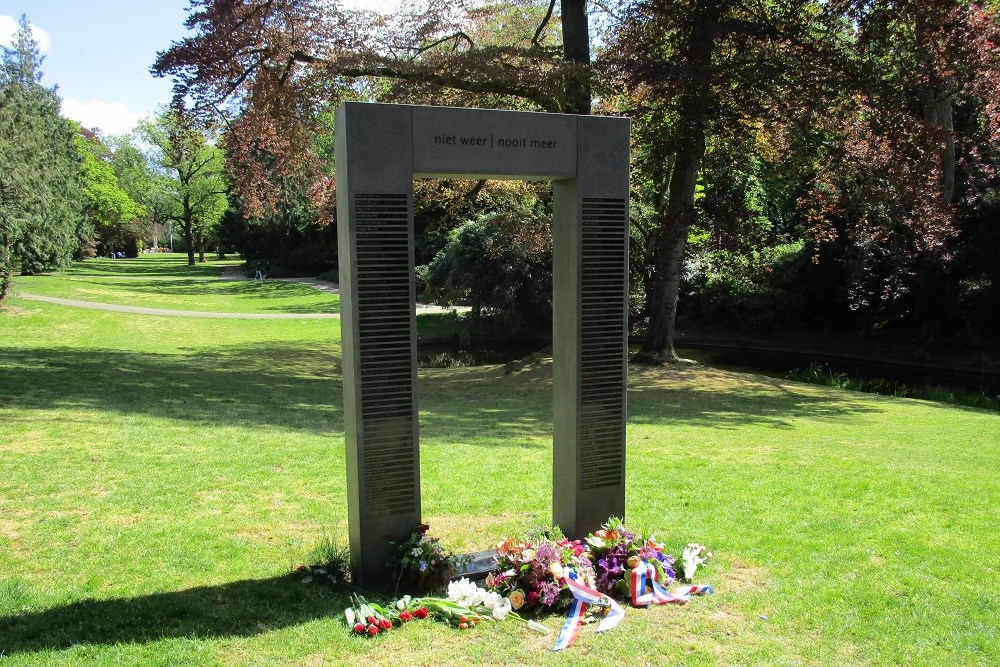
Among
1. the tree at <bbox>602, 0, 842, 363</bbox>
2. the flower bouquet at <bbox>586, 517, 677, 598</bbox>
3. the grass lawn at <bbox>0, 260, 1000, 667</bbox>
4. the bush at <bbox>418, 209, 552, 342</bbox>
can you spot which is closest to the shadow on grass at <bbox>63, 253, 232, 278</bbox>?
the bush at <bbox>418, 209, 552, 342</bbox>

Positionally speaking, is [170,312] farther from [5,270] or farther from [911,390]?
[911,390]

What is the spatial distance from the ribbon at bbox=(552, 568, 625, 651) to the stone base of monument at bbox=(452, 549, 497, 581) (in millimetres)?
590

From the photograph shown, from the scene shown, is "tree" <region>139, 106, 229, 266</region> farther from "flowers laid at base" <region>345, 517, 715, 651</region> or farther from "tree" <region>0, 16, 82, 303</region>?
"flowers laid at base" <region>345, 517, 715, 651</region>

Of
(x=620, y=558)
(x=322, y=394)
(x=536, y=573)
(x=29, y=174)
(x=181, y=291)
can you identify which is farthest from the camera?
(x=181, y=291)

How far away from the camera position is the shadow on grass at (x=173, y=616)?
14.1 feet

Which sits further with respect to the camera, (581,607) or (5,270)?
(5,270)

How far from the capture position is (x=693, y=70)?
13484 mm

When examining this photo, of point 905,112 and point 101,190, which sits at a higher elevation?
point 101,190

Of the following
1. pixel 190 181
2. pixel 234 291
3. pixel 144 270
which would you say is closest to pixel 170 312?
pixel 234 291

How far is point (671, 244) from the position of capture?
15320 millimetres

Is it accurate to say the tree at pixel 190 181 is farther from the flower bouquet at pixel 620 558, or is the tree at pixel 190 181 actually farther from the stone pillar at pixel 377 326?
the flower bouquet at pixel 620 558

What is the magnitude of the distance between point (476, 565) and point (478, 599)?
52 centimetres

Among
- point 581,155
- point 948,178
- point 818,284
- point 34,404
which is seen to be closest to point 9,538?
point 581,155

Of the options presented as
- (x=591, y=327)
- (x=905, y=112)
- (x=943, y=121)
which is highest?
(x=943, y=121)
